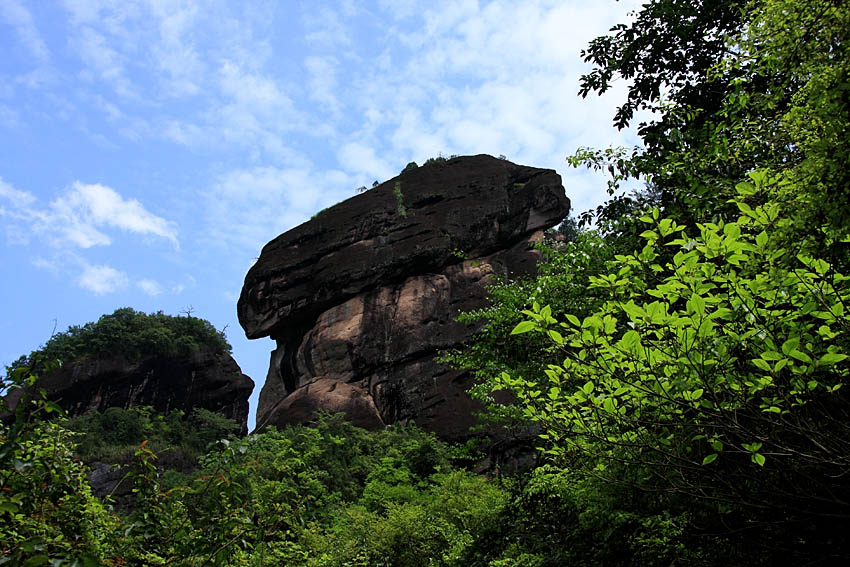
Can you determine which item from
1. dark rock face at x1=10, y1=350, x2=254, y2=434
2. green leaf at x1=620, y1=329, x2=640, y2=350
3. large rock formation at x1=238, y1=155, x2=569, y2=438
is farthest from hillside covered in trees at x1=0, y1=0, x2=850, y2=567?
dark rock face at x1=10, y1=350, x2=254, y2=434

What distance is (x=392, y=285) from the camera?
29.5 m

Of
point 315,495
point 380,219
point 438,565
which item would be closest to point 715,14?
point 438,565

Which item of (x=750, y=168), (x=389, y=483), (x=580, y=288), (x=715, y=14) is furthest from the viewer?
(x=389, y=483)

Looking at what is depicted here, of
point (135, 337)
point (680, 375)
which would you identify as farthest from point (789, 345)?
point (135, 337)

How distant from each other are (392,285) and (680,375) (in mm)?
26720

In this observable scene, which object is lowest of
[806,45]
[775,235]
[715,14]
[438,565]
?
[438,565]

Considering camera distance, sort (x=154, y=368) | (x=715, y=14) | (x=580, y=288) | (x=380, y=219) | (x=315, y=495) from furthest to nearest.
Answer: (x=154, y=368) < (x=380, y=219) < (x=315, y=495) < (x=580, y=288) < (x=715, y=14)

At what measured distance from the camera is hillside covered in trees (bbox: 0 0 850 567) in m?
2.76

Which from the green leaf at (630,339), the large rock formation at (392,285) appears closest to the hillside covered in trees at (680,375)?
the green leaf at (630,339)

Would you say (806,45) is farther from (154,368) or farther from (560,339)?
(154,368)

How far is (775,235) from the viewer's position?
9.49ft

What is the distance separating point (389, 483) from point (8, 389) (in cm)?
1638

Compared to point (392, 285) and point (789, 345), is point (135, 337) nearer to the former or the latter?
point (392, 285)

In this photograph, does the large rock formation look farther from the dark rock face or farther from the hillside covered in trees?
the hillside covered in trees
